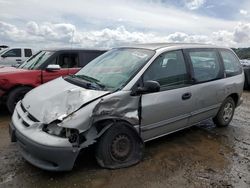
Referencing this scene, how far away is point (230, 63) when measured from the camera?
568 centimetres

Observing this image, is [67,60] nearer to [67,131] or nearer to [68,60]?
[68,60]

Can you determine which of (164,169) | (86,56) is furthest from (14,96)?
(164,169)

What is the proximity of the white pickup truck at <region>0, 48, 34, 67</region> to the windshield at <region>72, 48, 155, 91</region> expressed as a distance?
1064 centimetres

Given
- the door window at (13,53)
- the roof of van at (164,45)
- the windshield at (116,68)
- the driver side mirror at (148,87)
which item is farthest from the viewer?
the door window at (13,53)

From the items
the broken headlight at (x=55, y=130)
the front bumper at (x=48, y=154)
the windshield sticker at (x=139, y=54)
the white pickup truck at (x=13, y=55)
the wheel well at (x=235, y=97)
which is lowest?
the white pickup truck at (x=13, y=55)

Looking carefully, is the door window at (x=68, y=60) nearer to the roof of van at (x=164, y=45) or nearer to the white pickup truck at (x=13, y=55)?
the roof of van at (x=164, y=45)

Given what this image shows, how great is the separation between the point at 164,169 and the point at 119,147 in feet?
2.30

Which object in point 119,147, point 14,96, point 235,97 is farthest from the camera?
point 14,96

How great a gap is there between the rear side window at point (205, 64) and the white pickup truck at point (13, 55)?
36.8 feet

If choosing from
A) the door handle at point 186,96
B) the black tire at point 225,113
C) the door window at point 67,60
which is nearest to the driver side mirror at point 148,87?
the door handle at point 186,96

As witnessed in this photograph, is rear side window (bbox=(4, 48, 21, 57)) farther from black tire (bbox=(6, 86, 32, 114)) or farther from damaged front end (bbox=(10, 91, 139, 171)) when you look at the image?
damaged front end (bbox=(10, 91, 139, 171))

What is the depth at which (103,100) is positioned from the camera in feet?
11.2

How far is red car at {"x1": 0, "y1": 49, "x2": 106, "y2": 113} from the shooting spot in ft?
19.8

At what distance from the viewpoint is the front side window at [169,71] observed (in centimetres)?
407
